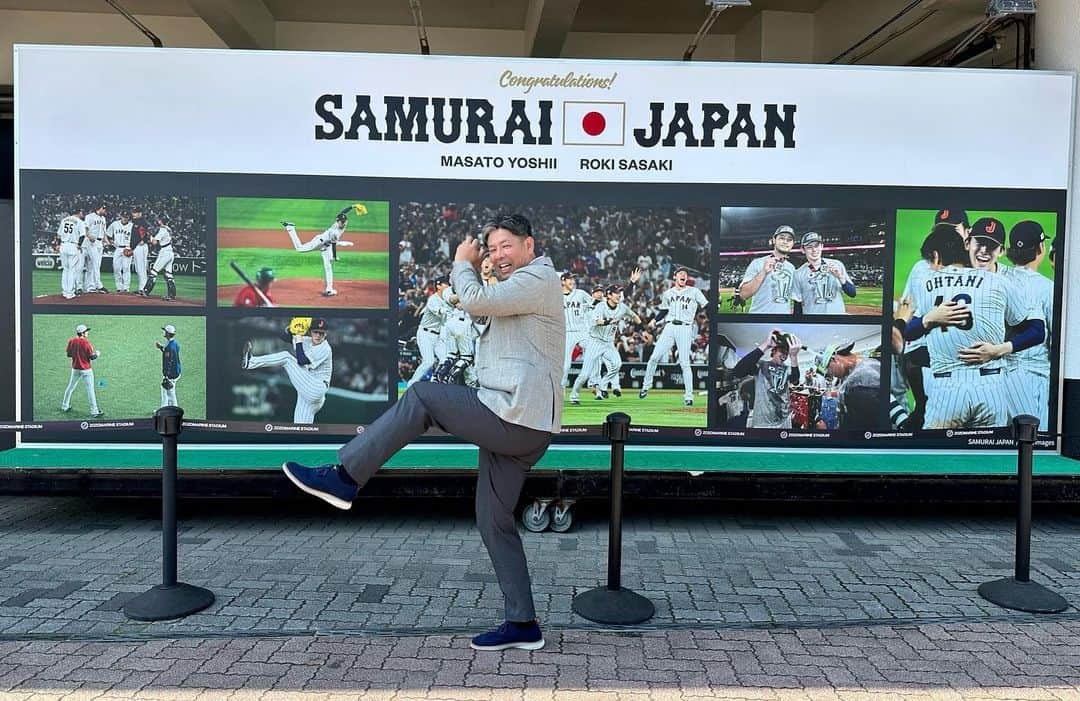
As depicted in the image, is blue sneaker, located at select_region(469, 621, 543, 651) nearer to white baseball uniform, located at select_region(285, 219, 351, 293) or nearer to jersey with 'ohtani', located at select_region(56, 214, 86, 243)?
white baseball uniform, located at select_region(285, 219, 351, 293)

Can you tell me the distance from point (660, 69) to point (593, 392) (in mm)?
2273

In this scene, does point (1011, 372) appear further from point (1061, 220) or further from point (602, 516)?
point (602, 516)

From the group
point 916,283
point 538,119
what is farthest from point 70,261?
point 916,283

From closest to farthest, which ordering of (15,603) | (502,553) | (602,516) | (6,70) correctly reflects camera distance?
(502,553)
(15,603)
(602,516)
(6,70)

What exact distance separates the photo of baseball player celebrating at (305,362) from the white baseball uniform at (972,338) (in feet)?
13.8

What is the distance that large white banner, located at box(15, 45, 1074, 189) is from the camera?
205 inches

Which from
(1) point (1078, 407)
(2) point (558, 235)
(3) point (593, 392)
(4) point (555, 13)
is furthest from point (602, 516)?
(4) point (555, 13)

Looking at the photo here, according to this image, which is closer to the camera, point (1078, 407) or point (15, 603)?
point (15, 603)

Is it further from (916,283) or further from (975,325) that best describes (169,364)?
(975,325)

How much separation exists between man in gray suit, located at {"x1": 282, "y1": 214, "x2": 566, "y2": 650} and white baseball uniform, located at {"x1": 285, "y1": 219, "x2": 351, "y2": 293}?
88.1 inches

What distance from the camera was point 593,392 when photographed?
5480 mm

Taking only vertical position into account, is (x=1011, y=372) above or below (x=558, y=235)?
below

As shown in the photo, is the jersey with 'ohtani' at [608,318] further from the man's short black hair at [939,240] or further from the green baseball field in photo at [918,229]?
the man's short black hair at [939,240]

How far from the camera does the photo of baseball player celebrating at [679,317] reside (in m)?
5.47
